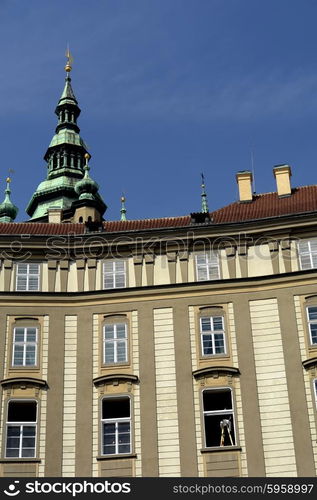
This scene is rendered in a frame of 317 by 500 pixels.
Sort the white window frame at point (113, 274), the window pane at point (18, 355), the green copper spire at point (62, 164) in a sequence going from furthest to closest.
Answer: the green copper spire at point (62, 164) < the white window frame at point (113, 274) < the window pane at point (18, 355)

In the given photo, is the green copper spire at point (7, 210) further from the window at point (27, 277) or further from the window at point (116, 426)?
the window at point (116, 426)

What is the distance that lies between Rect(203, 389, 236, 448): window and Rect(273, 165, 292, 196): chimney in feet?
41.9

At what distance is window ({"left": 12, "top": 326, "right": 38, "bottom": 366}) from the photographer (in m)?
37.0

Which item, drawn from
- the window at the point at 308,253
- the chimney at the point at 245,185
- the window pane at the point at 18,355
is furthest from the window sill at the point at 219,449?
the chimney at the point at 245,185

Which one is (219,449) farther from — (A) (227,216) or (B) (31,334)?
(A) (227,216)

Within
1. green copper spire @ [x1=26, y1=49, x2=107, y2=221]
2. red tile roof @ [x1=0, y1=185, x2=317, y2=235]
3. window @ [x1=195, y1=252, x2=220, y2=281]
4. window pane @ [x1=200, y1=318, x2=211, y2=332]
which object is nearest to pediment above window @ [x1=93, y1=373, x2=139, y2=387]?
window pane @ [x1=200, y1=318, x2=211, y2=332]

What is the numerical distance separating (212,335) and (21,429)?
9.22 meters

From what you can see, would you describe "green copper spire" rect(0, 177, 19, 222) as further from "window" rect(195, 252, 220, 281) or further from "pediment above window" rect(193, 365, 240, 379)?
"pediment above window" rect(193, 365, 240, 379)

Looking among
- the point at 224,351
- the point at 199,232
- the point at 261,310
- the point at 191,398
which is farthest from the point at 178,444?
the point at 199,232

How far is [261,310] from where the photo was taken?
1473 inches

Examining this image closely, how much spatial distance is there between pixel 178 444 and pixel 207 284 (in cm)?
744

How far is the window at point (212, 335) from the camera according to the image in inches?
A: 1446

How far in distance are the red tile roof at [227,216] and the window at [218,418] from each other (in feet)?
28.7

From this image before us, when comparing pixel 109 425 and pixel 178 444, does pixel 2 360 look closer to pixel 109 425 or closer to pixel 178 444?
pixel 109 425
